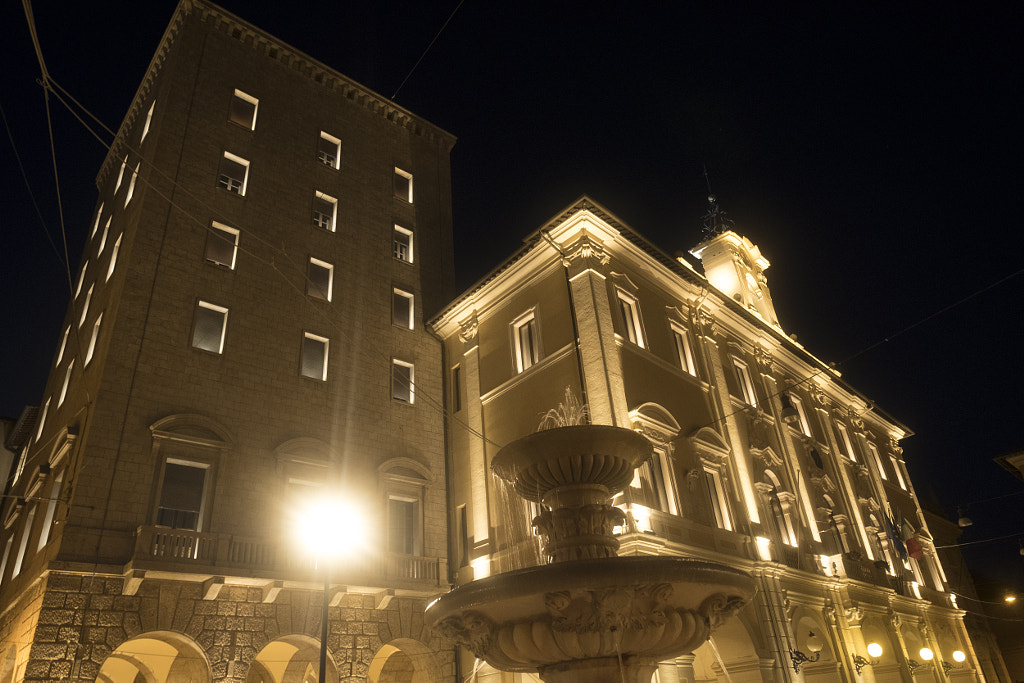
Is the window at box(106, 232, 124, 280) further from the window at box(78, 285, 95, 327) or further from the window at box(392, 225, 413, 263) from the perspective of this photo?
the window at box(392, 225, 413, 263)

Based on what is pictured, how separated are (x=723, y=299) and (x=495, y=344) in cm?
786

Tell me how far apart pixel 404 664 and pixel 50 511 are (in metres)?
9.03

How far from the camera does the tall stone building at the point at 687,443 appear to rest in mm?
16172

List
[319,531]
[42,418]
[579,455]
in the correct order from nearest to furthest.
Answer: [579,455]
[319,531]
[42,418]

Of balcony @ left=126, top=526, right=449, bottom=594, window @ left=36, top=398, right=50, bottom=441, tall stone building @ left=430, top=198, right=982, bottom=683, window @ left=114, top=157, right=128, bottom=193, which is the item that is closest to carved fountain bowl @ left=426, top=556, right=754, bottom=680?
tall stone building @ left=430, top=198, right=982, bottom=683

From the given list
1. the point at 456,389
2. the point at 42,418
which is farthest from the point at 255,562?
the point at 42,418

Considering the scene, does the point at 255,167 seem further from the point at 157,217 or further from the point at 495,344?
the point at 495,344

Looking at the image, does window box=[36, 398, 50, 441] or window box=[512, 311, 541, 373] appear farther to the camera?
window box=[36, 398, 50, 441]

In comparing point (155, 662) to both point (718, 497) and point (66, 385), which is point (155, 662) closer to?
point (66, 385)

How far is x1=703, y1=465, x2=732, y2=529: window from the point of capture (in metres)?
17.6

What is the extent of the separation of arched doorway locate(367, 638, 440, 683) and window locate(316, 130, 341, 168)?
14.6 metres

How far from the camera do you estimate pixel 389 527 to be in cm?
1766

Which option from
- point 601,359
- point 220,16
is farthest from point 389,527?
point 220,16

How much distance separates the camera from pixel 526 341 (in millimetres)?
18906
